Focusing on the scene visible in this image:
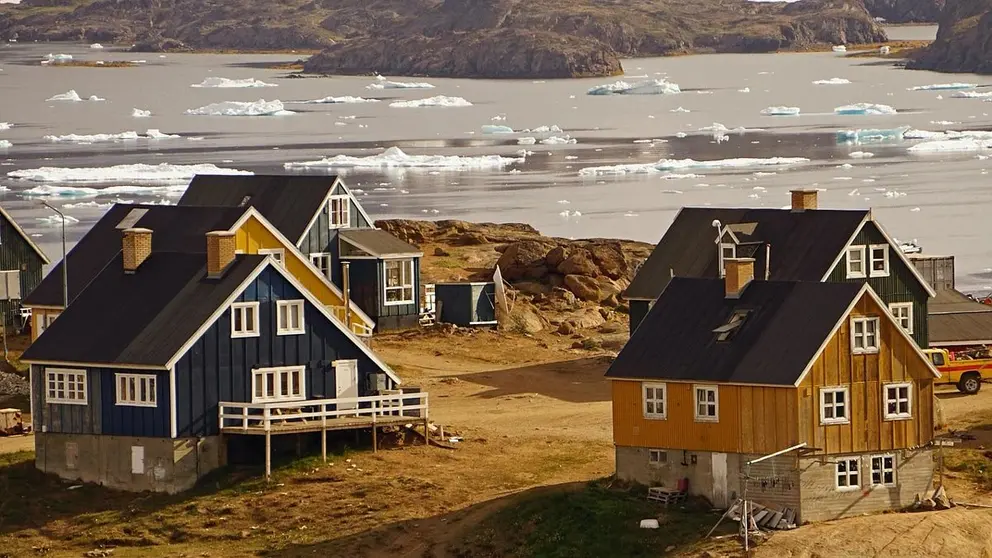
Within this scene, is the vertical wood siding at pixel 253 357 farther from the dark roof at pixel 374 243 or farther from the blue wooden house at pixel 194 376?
the dark roof at pixel 374 243

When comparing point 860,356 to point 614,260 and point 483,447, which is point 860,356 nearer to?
point 483,447

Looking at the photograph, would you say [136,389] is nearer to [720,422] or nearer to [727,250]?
[720,422]

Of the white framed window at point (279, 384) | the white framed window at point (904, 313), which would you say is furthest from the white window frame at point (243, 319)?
the white framed window at point (904, 313)

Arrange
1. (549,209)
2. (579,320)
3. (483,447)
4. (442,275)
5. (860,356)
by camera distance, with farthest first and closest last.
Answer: (549,209) → (442,275) → (579,320) → (483,447) → (860,356)

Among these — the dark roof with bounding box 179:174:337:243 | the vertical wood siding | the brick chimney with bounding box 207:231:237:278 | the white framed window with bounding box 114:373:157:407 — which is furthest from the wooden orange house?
the dark roof with bounding box 179:174:337:243

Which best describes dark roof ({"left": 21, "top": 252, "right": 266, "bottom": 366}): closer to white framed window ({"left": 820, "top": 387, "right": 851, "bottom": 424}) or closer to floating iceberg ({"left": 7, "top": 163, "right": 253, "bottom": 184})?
white framed window ({"left": 820, "top": 387, "right": 851, "bottom": 424})

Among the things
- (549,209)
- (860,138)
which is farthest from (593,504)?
(860,138)

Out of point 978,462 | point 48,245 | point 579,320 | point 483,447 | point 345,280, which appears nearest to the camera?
point 978,462
